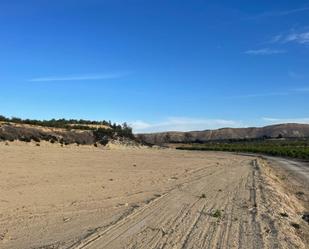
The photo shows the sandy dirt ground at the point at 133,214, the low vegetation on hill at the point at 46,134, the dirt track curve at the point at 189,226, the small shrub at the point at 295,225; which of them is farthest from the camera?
the low vegetation on hill at the point at 46,134

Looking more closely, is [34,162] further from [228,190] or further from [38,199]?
[38,199]

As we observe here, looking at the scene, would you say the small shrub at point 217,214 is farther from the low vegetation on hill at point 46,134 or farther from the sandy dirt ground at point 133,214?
the low vegetation on hill at point 46,134

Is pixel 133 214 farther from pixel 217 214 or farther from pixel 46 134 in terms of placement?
pixel 46 134

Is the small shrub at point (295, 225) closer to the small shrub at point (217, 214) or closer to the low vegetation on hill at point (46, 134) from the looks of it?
the small shrub at point (217, 214)

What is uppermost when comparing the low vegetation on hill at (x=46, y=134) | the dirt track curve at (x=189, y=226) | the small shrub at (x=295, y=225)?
the low vegetation on hill at (x=46, y=134)

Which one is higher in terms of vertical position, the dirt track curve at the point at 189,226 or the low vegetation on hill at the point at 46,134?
the low vegetation on hill at the point at 46,134

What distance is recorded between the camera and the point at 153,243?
12.1 m

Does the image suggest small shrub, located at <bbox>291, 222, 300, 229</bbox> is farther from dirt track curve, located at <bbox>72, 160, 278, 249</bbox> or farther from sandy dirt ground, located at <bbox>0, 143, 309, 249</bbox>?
dirt track curve, located at <bbox>72, 160, 278, 249</bbox>

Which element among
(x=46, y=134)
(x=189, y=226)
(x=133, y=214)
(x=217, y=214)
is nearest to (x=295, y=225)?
(x=217, y=214)

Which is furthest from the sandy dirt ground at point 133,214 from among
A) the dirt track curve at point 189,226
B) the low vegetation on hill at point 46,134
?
the low vegetation on hill at point 46,134

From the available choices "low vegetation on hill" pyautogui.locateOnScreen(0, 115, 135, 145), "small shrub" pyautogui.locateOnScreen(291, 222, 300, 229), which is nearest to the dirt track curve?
"small shrub" pyautogui.locateOnScreen(291, 222, 300, 229)

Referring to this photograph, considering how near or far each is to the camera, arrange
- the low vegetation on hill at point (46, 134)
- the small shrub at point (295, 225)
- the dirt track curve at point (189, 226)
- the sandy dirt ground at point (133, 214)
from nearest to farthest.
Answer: the dirt track curve at point (189, 226) → the sandy dirt ground at point (133, 214) → the small shrub at point (295, 225) → the low vegetation on hill at point (46, 134)

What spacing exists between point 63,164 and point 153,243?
66.4 feet

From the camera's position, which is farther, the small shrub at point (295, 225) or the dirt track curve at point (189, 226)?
the small shrub at point (295, 225)
